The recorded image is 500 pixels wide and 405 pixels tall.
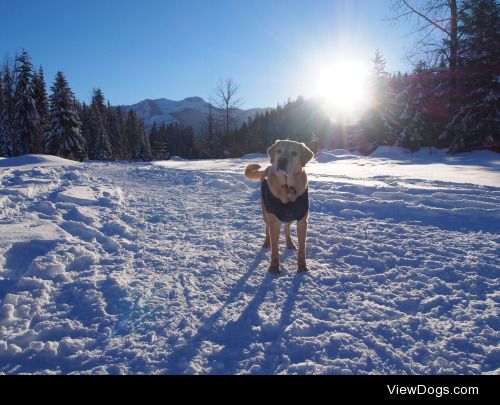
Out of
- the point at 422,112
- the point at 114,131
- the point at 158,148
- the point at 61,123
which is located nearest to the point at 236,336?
the point at 422,112

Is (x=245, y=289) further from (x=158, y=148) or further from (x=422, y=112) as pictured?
(x=158, y=148)

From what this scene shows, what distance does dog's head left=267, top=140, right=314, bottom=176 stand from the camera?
396 centimetres

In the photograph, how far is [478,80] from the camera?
677 inches

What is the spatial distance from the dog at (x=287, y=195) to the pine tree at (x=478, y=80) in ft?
52.3

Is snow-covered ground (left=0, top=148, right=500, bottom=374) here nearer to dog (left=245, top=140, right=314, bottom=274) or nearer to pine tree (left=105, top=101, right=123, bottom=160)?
dog (left=245, top=140, right=314, bottom=274)

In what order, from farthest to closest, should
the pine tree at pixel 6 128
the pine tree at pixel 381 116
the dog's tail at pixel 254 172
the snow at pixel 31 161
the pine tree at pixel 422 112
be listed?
1. the pine tree at pixel 6 128
2. the pine tree at pixel 381 116
3. the pine tree at pixel 422 112
4. the snow at pixel 31 161
5. the dog's tail at pixel 254 172

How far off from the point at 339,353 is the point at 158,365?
1337 millimetres

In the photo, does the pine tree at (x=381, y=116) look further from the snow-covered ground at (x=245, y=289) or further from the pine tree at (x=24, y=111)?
the pine tree at (x=24, y=111)

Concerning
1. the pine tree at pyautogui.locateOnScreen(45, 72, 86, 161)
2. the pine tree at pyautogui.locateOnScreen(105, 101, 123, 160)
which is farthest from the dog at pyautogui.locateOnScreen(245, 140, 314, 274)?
the pine tree at pyautogui.locateOnScreen(105, 101, 123, 160)

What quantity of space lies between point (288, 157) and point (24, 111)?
137ft

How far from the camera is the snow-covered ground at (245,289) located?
2367mm

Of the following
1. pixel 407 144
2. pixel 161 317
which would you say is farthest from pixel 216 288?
pixel 407 144

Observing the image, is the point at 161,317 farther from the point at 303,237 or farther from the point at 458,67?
the point at 458,67
